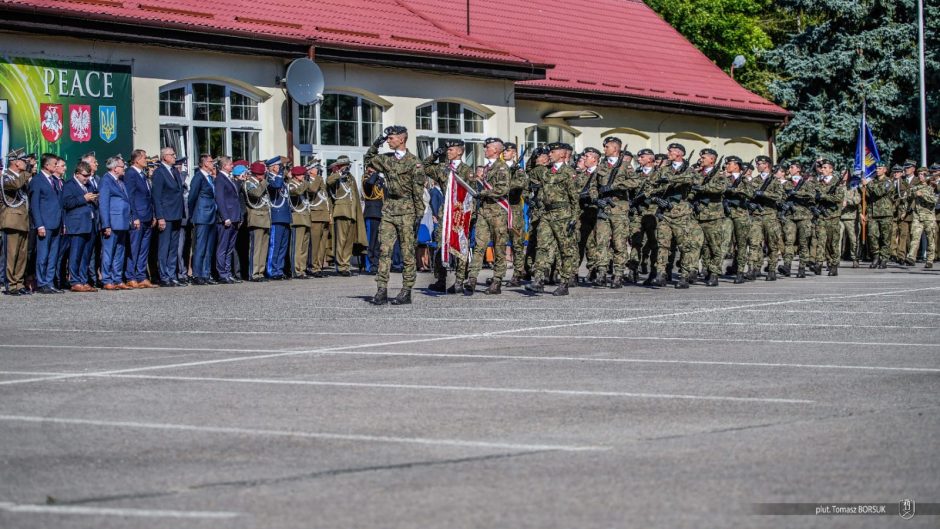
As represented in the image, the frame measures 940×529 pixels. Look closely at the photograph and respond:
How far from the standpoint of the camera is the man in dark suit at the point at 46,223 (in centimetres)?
1984

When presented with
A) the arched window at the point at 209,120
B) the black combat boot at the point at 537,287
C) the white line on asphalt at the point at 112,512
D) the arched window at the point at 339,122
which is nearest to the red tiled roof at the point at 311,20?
the arched window at the point at 209,120

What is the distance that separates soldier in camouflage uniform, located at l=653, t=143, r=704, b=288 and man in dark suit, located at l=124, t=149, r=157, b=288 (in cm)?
729

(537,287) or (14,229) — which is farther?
(14,229)

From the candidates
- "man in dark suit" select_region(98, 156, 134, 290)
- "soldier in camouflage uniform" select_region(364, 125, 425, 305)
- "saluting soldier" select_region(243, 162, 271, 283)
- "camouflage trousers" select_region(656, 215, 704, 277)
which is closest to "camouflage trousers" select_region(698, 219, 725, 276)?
"camouflage trousers" select_region(656, 215, 704, 277)

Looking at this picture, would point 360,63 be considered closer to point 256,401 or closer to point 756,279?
point 756,279

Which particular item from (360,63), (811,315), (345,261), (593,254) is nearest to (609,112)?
(360,63)

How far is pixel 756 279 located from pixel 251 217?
26.1ft

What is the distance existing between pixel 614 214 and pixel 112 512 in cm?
1519

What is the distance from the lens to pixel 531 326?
569 inches

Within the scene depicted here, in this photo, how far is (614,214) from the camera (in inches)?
819

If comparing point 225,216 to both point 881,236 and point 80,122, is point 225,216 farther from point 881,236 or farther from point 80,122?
point 881,236

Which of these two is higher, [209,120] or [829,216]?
[209,120]

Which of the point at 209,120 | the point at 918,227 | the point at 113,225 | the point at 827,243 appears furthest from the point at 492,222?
the point at 918,227

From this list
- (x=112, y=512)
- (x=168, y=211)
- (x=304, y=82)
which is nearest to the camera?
(x=112, y=512)
